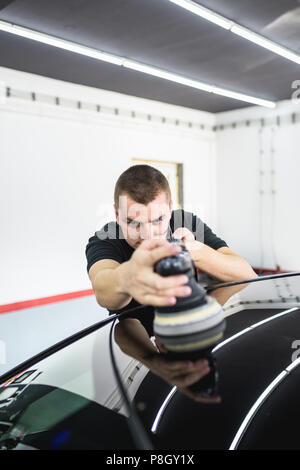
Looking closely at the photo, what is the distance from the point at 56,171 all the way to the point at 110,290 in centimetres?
540

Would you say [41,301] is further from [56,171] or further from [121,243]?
[121,243]

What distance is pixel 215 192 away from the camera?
352 inches

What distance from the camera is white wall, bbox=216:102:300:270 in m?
7.59

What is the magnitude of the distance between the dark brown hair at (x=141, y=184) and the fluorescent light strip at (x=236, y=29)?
266cm

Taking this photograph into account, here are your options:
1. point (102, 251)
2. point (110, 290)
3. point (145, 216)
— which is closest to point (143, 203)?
point (145, 216)

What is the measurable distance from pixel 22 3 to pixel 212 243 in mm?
3147

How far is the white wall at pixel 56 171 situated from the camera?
5645mm

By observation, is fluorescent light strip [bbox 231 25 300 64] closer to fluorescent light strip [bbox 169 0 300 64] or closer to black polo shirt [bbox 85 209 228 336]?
fluorescent light strip [bbox 169 0 300 64]

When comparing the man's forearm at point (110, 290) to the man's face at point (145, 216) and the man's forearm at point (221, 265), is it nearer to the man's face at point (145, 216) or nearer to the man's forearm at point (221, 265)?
the man's face at point (145, 216)

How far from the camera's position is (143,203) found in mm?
1363

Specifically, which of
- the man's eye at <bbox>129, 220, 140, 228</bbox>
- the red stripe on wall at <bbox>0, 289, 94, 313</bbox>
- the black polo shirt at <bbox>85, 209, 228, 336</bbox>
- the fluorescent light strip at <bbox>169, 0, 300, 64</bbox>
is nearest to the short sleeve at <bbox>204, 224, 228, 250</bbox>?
the black polo shirt at <bbox>85, 209, 228, 336</bbox>

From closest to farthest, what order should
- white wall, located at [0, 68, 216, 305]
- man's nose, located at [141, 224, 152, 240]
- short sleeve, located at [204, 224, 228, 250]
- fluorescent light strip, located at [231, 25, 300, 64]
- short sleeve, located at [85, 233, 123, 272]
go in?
man's nose, located at [141, 224, 152, 240], short sleeve, located at [85, 233, 123, 272], short sleeve, located at [204, 224, 228, 250], fluorescent light strip, located at [231, 25, 300, 64], white wall, located at [0, 68, 216, 305]

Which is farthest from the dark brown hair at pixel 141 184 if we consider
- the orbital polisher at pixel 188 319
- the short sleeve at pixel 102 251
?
the orbital polisher at pixel 188 319

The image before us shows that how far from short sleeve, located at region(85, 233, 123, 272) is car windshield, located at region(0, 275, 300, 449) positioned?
45 cm
